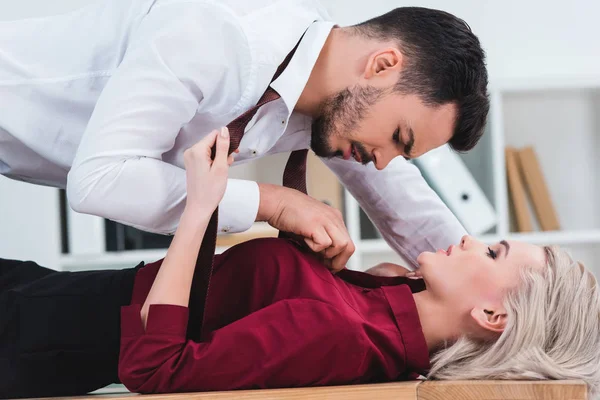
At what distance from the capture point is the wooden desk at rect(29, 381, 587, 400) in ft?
3.21

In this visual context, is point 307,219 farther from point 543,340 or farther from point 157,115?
point 543,340

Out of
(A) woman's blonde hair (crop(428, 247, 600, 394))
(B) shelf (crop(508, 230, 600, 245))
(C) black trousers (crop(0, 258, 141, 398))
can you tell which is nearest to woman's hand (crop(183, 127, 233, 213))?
(C) black trousers (crop(0, 258, 141, 398))

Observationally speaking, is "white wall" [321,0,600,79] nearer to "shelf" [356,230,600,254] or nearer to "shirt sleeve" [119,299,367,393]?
"shelf" [356,230,600,254]

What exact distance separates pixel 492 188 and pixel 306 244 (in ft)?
6.18

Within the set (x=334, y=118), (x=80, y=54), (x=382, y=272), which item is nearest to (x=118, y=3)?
(x=80, y=54)

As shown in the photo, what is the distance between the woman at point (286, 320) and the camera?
43.7 inches

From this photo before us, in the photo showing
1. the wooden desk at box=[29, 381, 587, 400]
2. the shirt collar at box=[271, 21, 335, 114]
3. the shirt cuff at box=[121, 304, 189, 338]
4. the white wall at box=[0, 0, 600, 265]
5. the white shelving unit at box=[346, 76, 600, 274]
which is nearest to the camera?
the wooden desk at box=[29, 381, 587, 400]

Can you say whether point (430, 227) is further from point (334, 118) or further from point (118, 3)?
point (118, 3)

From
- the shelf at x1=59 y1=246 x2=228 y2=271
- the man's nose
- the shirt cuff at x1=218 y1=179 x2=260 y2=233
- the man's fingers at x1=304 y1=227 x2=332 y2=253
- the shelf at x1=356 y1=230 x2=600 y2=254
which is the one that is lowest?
the shelf at x1=59 y1=246 x2=228 y2=271

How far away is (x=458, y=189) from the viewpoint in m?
3.06

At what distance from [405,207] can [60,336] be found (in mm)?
786

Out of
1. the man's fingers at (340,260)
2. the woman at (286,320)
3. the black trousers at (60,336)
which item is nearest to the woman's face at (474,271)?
the woman at (286,320)

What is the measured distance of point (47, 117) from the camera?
151 centimetres

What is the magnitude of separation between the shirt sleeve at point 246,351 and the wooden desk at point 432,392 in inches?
2.9
